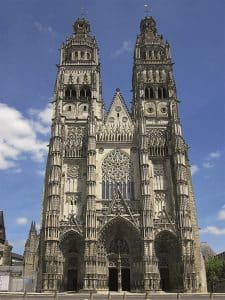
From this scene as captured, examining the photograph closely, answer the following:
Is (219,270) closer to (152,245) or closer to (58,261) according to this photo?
(152,245)

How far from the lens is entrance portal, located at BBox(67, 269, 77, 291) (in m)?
36.0

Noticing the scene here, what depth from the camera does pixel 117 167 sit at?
41.5 metres

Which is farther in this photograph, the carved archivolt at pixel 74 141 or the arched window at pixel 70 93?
the arched window at pixel 70 93

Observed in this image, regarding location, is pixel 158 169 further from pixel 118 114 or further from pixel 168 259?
pixel 168 259

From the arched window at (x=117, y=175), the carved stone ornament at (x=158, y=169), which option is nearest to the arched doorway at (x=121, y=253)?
the arched window at (x=117, y=175)

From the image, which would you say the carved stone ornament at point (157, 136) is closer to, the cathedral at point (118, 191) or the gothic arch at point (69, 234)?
the cathedral at point (118, 191)

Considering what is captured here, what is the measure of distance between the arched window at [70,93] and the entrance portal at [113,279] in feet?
71.2

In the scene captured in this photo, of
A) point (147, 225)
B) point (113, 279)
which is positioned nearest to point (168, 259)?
point (147, 225)

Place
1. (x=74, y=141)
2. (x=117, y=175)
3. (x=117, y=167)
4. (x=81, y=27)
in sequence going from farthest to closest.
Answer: (x=81, y=27) < (x=74, y=141) < (x=117, y=167) < (x=117, y=175)

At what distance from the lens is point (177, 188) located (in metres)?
38.8

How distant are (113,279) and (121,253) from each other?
2713mm

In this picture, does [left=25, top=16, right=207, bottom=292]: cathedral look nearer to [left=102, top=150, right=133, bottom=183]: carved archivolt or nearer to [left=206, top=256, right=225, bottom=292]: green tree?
[left=102, top=150, right=133, bottom=183]: carved archivolt

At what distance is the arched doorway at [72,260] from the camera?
35.9 meters

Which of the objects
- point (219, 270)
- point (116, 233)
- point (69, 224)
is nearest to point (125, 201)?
point (116, 233)
